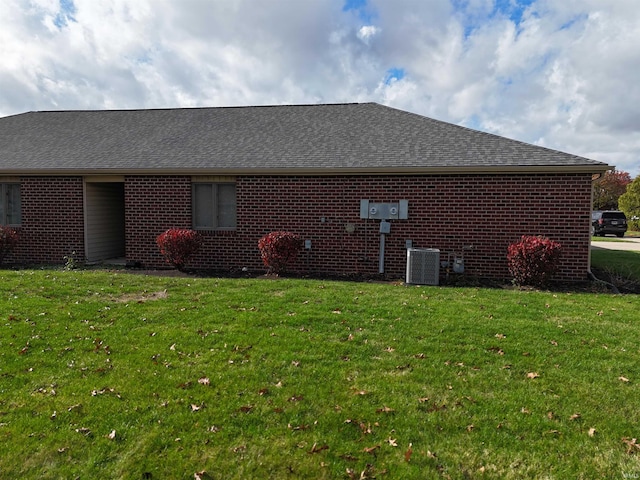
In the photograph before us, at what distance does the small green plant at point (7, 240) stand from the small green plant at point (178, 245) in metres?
3.83

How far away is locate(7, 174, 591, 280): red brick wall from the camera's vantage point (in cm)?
919

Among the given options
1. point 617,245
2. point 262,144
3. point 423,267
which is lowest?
point 617,245

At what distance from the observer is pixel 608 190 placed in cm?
5222

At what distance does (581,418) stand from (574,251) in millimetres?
6685

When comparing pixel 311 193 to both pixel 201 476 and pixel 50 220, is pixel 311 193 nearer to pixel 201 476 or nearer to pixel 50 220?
pixel 50 220

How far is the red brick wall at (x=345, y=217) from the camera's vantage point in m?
9.19

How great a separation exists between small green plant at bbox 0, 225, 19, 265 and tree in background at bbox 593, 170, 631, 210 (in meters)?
57.3

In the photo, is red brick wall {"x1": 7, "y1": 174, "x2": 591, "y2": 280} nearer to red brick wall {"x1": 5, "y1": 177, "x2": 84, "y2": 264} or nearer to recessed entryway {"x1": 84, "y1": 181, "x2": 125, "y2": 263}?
red brick wall {"x1": 5, "y1": 177, "x2": 84, "y2": 264}

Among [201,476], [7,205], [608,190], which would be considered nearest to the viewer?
[201,476]

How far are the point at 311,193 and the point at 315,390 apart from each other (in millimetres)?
6709

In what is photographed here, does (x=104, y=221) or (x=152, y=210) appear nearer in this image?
(x=152, y=210)

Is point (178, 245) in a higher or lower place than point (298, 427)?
higher

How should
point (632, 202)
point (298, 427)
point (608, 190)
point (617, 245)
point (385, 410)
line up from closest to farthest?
point (298, 427), point (385, 410), point (617, 245), point (632, 202), point (608, 190)

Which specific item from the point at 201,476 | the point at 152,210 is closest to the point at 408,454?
the point at 201,476
